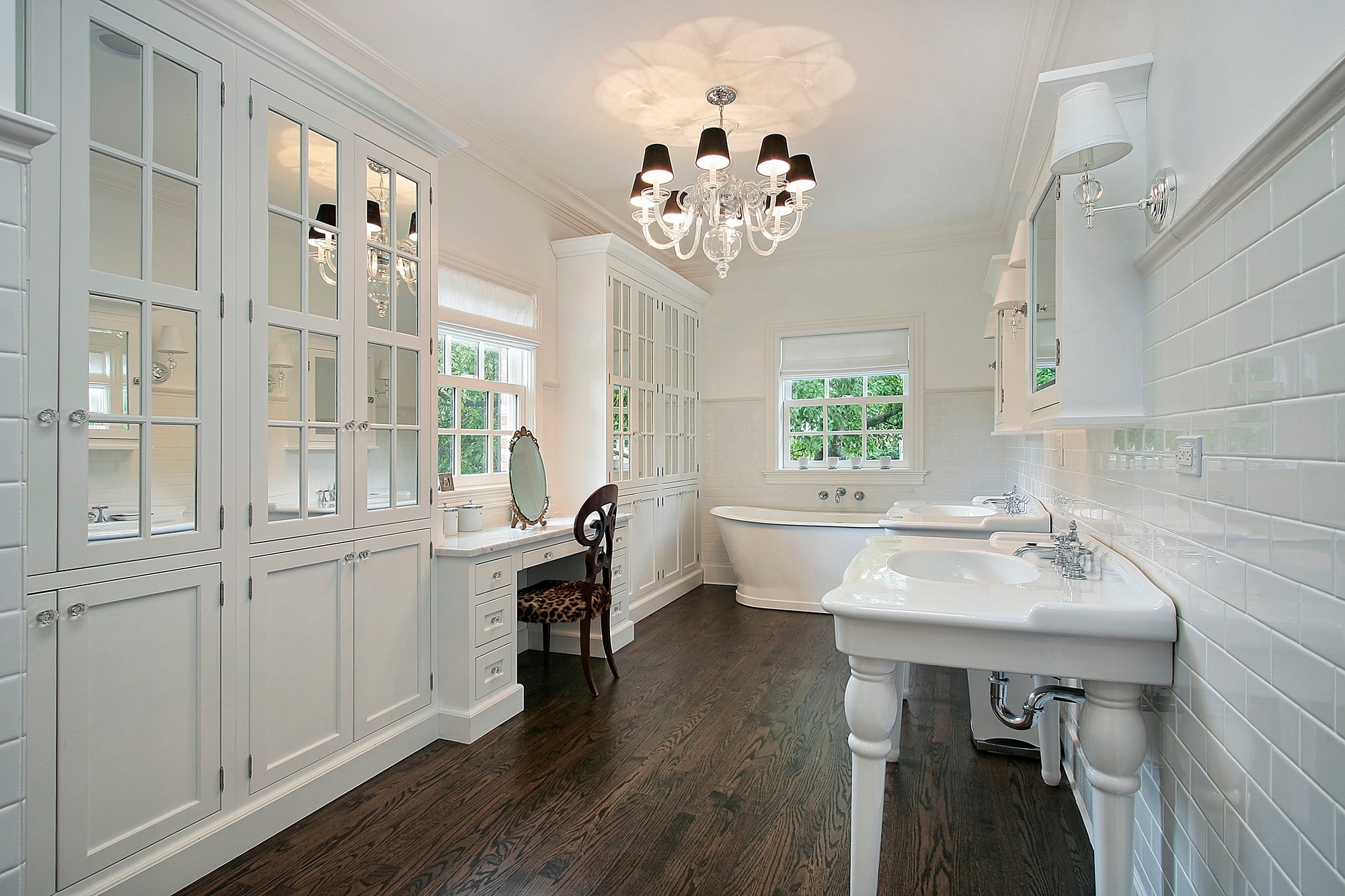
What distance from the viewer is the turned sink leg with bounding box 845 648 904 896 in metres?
1.56

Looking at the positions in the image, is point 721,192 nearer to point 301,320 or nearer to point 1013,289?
point 1013,289

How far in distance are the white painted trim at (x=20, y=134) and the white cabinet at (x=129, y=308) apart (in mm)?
674

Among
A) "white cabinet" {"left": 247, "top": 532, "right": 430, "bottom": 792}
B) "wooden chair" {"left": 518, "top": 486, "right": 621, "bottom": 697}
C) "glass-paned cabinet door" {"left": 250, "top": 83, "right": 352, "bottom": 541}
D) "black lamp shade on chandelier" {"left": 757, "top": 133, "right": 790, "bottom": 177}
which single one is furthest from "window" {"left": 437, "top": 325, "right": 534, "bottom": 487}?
"black lamp shade on chandelier" {"left": 757, "top": 133, "right": 790, "bottom": 177}

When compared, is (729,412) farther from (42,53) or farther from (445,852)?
(42,53)

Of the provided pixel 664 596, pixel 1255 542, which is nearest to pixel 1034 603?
pixel 1255 542

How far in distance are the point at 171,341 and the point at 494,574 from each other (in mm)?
1484

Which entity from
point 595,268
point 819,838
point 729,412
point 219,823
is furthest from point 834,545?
point 219,823

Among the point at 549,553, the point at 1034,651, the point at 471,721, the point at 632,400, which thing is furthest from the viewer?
the point at 632,400

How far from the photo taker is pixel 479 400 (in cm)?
Answer: 371

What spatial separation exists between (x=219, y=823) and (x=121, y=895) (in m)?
0.25

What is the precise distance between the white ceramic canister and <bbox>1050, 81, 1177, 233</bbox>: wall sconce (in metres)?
2.72

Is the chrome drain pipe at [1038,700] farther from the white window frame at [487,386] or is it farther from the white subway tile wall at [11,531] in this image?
the white window frame at [487,386]

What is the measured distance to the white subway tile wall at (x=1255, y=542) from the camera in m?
0.86

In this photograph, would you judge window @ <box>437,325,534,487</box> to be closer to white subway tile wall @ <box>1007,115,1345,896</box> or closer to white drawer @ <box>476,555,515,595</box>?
white drawer @ <box>476,555,515,595</box>
